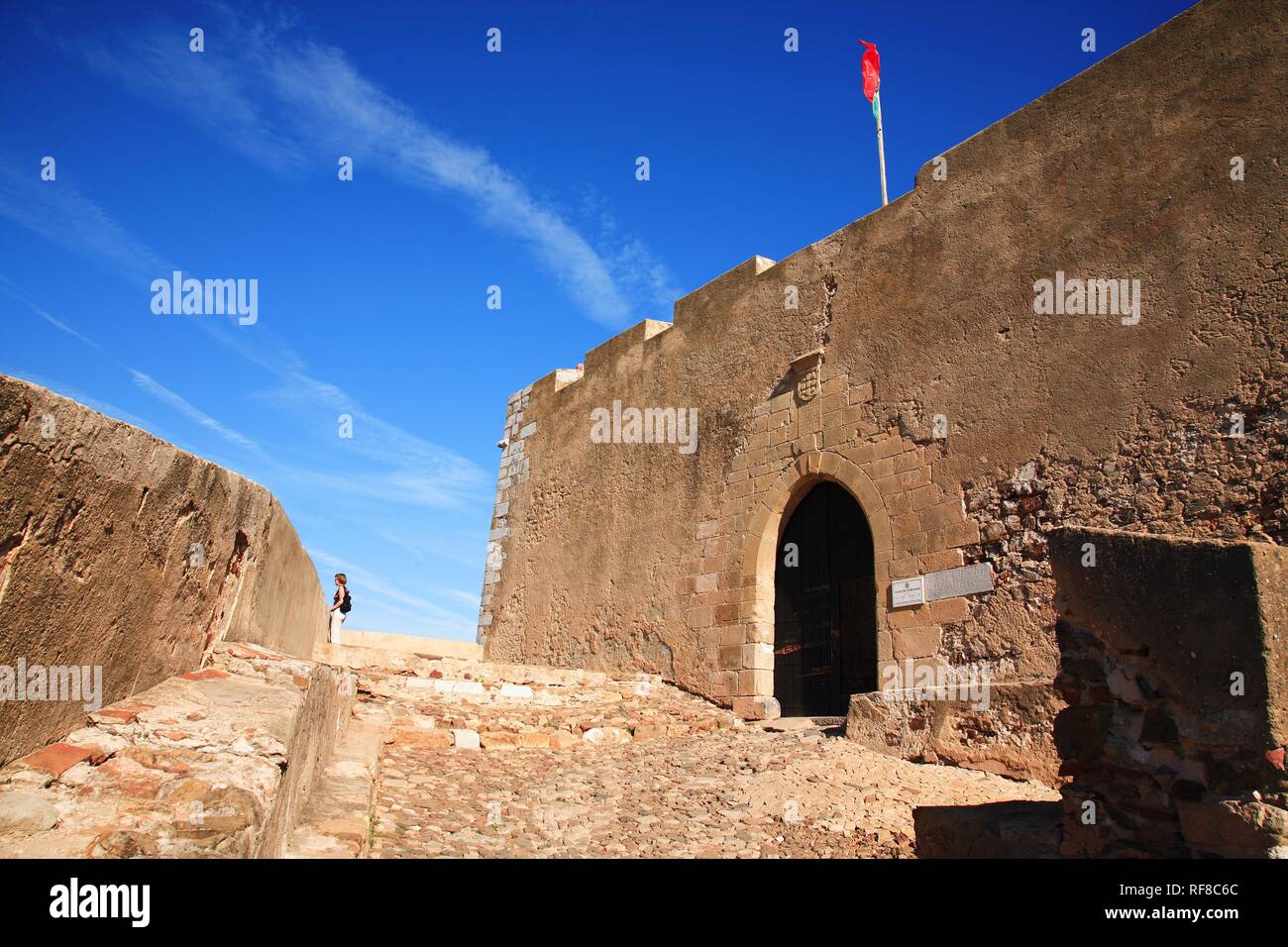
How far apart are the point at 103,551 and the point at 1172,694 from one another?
133 inches

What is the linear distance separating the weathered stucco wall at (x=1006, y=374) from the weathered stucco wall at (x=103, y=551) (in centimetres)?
495

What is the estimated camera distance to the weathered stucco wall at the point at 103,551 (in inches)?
85.4

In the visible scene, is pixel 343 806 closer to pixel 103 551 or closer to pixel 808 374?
pixel 103 551

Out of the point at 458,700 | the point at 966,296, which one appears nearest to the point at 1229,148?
the point at 966,296

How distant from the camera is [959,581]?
6590 millimetres

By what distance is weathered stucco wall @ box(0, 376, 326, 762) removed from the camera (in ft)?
7.11

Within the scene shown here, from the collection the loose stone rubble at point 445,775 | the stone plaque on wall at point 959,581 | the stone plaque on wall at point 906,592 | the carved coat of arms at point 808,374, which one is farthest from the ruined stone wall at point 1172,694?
the carved coat of arms at point 808,374

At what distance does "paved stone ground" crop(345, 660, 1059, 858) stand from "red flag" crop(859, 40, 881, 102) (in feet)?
22.6

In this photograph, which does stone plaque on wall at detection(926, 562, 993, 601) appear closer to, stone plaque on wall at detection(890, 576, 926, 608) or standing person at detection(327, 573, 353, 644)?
stone plaque on wall at detection(890, 576, 926, 608)

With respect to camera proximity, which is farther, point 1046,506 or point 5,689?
point 1046,506
